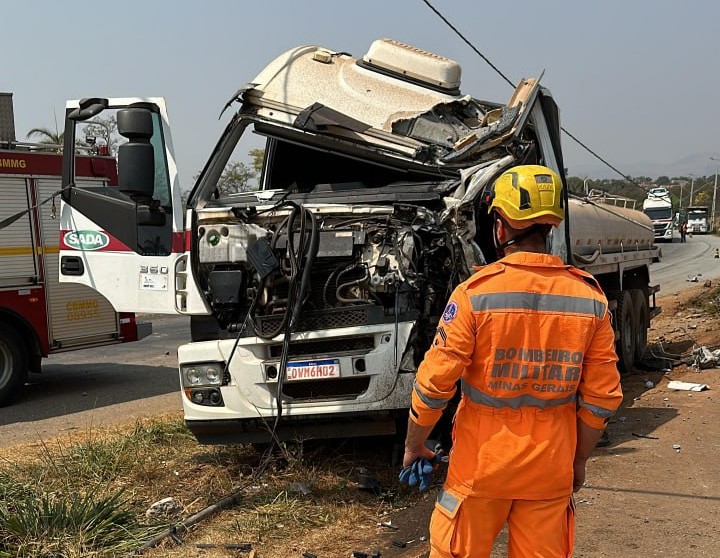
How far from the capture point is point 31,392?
31.3 feet

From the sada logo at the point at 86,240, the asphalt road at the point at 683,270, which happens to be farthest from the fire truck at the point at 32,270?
the asphalt road at the point at 683,270

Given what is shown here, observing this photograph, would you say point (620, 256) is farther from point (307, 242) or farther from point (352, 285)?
point (307, 242)

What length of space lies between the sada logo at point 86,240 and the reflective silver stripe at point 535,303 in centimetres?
345

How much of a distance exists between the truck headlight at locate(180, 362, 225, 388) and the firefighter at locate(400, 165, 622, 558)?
251cm

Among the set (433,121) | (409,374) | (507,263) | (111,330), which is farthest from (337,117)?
(111,330)

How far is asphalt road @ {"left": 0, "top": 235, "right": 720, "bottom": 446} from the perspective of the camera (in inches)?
301

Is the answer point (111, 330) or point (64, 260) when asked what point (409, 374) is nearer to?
point (64, 260)

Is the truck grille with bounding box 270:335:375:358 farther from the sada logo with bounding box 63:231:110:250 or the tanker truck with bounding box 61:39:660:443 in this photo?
the sada logo with bounding box 63:231:110:250

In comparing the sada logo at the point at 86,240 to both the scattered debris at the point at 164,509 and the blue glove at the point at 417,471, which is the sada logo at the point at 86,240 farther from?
the blue glove at the point at 417,471

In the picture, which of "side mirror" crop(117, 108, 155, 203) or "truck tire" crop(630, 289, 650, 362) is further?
"truck tire" crop(630, 289, 650, 362)

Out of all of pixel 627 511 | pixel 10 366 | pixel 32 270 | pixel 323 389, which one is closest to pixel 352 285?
pixel 323 389

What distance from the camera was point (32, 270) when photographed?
8953 mm

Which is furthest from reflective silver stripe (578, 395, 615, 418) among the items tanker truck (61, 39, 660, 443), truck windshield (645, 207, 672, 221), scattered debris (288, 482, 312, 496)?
truck windshield (645, 207, 672, 221)

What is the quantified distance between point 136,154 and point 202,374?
141 centimetres
